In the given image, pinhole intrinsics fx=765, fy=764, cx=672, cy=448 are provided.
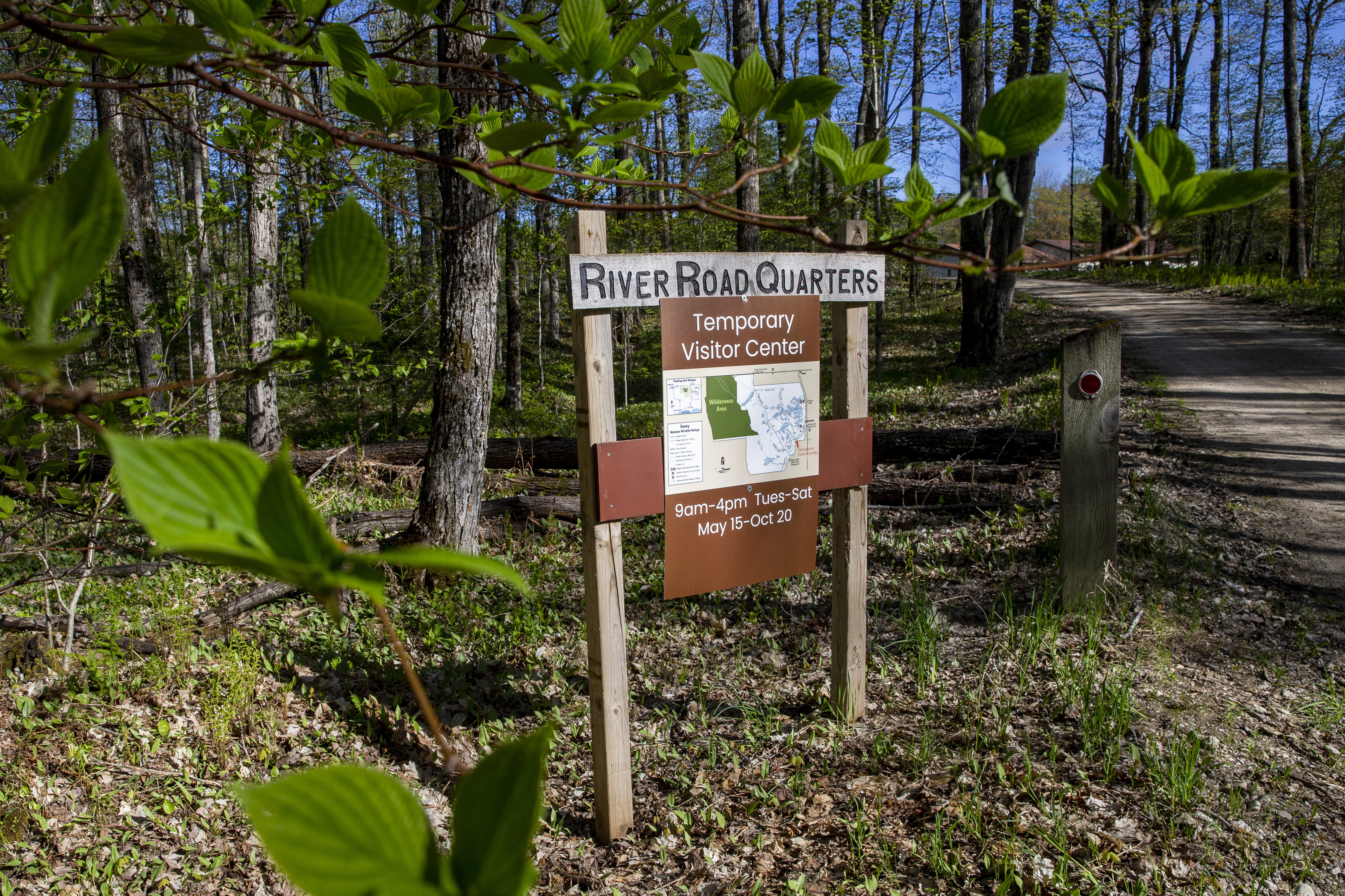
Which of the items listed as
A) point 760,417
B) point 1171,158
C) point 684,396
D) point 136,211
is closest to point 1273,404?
point 760,417

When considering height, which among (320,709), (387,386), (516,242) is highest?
(516,242)

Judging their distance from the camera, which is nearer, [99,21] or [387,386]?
[99,21]

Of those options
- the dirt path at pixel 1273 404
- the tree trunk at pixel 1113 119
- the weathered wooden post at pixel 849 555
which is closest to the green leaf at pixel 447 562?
the weathered wooden post at pixel 849 555

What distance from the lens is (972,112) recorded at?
10.8 meters

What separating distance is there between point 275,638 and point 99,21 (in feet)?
11.2

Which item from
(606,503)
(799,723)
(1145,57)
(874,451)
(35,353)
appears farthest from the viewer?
(1145,57)

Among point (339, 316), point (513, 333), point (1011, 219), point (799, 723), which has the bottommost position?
point (799, 723)

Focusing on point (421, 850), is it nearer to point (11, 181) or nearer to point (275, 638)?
point (11, 181)

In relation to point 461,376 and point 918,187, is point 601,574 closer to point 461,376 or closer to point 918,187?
point 918,187

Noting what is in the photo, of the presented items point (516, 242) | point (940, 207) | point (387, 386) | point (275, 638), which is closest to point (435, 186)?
point (516, 242)

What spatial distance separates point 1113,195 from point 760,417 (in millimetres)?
2539

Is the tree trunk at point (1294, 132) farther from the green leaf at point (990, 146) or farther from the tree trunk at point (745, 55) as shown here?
the green leaf at point (990, 146)

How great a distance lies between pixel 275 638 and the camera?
4.26m

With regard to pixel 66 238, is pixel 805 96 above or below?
above
